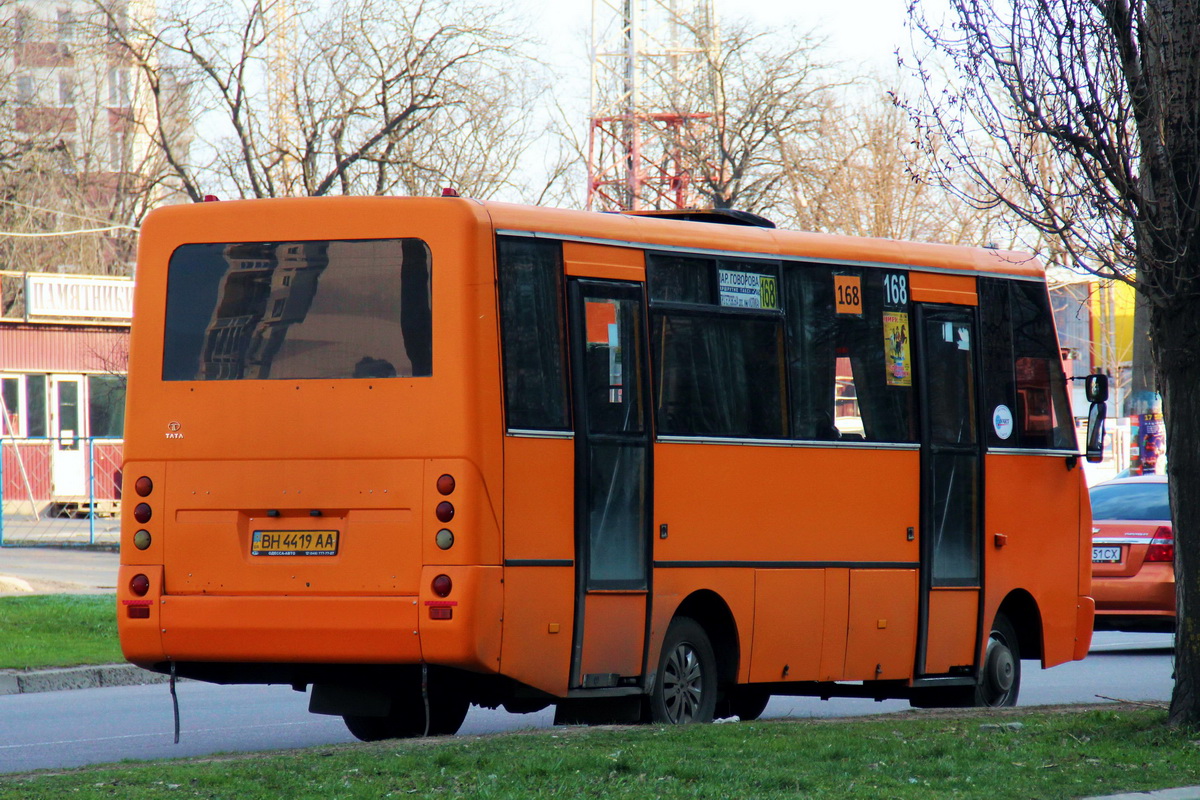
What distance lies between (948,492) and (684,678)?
248 centimetres

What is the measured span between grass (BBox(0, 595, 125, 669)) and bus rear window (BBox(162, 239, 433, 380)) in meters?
5.95

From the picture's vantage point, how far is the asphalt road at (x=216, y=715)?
394 inches

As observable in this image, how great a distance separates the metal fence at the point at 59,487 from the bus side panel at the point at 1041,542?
21.8 meters

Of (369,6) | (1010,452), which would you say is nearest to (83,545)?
(369,6)

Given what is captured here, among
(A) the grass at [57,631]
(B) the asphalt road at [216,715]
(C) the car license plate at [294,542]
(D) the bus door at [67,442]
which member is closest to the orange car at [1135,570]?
(B) the asphalt road at [216,715]

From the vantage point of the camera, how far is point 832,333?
1083 cm

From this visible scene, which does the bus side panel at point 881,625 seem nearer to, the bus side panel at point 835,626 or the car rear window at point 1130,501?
the bus side panel at point 835,626

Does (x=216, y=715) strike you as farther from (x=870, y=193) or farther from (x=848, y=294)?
(x=870, y=193)

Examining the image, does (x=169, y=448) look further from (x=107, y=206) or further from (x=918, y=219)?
(x=107, y=206)

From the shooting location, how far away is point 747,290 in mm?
10375

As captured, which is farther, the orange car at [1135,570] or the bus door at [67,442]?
the bus door at [67,442]

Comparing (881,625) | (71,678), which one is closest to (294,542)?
(881,625)

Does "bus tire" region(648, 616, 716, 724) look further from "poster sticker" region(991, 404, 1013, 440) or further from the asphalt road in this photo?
"poster sticker" region(991, 404, 1013, 440)

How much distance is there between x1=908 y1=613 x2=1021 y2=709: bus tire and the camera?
1185cm
